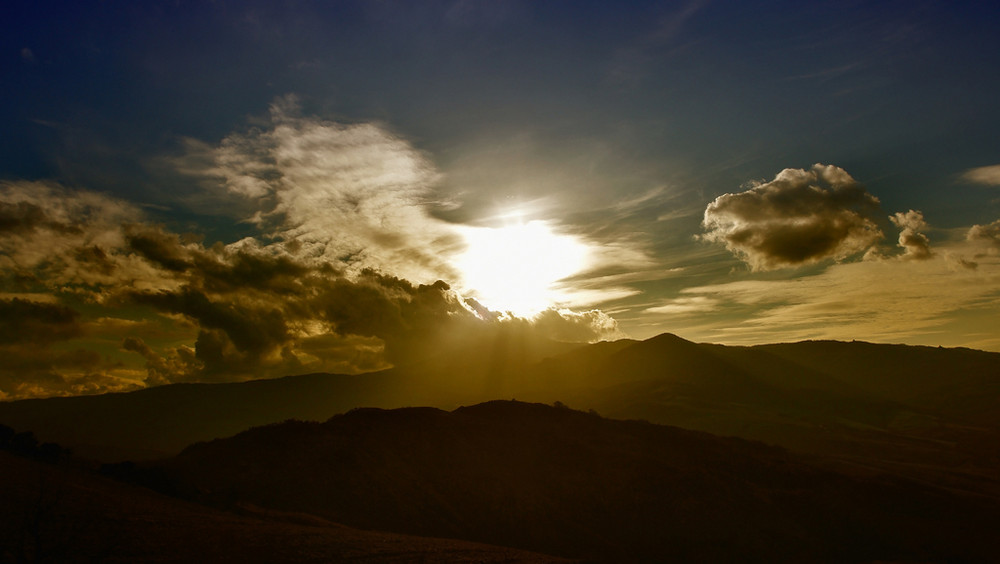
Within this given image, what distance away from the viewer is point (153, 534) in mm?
22391

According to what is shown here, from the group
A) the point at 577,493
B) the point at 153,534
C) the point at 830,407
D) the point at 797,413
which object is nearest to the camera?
the point at 153,534

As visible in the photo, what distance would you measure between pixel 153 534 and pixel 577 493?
1335 inches

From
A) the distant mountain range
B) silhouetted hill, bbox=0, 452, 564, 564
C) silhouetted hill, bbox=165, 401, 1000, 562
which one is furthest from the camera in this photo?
silhouetted hill, bbox=165, 401, 1000, 562

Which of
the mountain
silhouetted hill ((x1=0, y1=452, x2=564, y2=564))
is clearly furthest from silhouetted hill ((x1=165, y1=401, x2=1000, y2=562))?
the mountain

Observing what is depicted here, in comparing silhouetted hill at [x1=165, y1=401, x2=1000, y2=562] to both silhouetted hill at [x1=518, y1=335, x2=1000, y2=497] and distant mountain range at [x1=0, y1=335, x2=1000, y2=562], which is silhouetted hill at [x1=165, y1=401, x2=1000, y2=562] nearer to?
distant mountain range at [x1=0, y1=335, x2=1000, y2=562]

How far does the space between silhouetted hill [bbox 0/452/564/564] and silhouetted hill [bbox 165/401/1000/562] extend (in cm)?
804

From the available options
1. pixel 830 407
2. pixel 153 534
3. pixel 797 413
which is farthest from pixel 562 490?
pixel 830 407

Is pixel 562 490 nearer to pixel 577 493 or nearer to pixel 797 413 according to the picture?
pixel 577 493

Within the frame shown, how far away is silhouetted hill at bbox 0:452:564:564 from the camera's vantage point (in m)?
19.8

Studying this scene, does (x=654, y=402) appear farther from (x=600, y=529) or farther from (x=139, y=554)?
(x=139, y=554)

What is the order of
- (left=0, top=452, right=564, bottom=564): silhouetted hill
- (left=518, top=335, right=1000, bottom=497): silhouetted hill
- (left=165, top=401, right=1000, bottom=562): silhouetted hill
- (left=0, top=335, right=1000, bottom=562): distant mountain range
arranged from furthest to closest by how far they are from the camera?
1. (left=518, top=335, right=1000, bottom=497): silhouetted hill
2. (left=165, top=401, right=1000, bottom=562): silhouetted hill
3. (left=0, top=335, right=1000, bottom=562): distant mountain range
4. (left=0, top=452, right=564, bottom=564): silhouetted hill

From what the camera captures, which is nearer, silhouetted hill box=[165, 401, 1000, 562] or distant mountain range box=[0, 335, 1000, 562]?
Result: distant mountain range box=[0, 335, 1000, 562]

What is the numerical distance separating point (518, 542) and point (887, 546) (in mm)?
31483

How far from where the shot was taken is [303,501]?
125 ft
